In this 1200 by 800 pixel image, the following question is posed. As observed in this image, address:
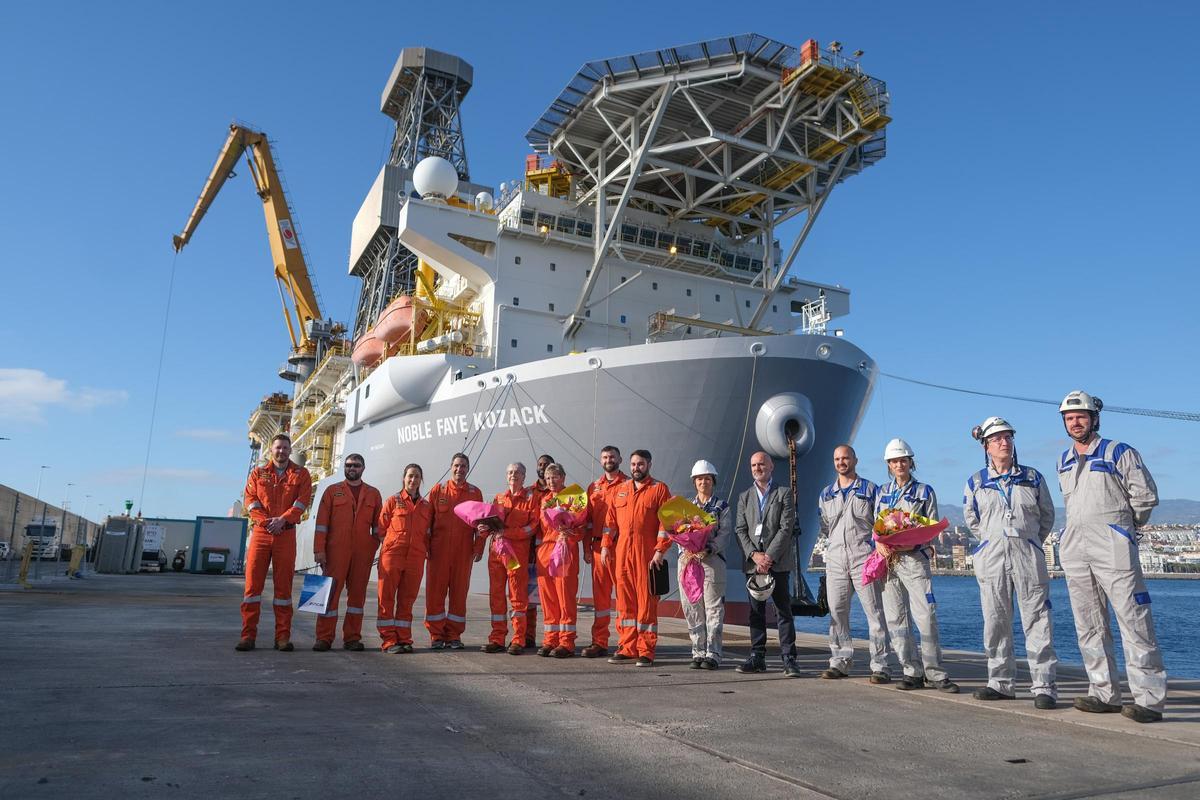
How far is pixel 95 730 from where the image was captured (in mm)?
3262

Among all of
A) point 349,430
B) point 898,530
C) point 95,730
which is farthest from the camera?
point 349,430

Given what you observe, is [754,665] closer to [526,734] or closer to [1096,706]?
[1096,706]

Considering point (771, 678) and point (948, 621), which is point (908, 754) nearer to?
point (771, 678)

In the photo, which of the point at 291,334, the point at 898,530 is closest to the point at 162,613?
the point at 898,530

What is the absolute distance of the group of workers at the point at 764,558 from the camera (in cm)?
445

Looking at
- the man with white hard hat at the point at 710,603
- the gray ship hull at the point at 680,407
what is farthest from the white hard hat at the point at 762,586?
the gray ship hull at the point at 680,407

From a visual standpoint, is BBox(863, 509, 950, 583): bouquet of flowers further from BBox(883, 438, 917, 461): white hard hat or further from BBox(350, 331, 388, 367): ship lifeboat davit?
BBox(350, 331, 388, 367): ship lifeboat davit

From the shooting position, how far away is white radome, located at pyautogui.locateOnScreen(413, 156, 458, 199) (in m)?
17.2

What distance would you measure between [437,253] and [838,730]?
1381 centimetres

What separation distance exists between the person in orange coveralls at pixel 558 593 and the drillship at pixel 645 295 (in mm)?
4965

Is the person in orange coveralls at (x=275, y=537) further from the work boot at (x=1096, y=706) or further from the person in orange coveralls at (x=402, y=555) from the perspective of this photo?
the work boot at (x=1096, y=706)

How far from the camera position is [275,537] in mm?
6383

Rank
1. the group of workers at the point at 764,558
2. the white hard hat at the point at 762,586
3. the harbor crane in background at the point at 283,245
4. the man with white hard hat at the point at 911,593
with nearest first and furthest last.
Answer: the group of workers at the point at 764,558 < the man with white hard hat at the point at 911,593 < the white hard hat at the point at 762,586 < the harbor crane in background at the point at 283,245

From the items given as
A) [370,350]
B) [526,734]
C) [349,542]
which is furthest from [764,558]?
[370,350]
